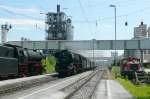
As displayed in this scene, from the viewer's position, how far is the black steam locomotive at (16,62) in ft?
111

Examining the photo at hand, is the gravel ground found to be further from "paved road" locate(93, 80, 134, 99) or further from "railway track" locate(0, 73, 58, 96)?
"railway track" locate(0, 73, 58, 96)

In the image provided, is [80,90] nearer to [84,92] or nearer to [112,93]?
[84,92]

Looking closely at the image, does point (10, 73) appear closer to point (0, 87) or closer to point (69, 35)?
point (0, 87)

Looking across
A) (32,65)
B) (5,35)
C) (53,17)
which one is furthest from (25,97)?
(53,17)

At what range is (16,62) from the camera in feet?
124

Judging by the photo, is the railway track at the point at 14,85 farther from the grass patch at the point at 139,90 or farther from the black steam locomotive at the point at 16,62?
the grass patch at the point at 139,90

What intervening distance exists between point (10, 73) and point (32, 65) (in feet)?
37.6

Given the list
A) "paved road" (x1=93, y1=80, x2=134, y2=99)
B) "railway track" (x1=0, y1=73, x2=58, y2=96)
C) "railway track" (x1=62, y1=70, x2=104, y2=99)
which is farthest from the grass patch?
"railway track" (x1=0, y1=73, x2=58, y2=96)

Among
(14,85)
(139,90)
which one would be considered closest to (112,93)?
(139,90)

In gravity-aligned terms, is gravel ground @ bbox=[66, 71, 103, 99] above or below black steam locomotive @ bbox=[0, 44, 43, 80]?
below

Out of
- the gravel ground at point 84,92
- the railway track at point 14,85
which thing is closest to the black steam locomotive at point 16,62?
the railway track at point 14,85

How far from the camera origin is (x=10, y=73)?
35781mm

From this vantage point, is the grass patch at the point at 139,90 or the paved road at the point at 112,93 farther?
the grass patch at the point at 139,90

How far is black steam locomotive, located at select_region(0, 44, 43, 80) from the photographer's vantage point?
33.9 m
